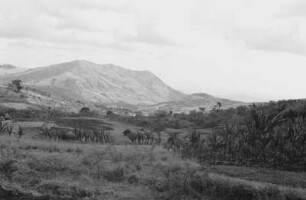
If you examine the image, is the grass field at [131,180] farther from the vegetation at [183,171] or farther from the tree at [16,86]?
the tree at [16,86]

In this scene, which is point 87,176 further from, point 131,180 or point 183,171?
point 183,171

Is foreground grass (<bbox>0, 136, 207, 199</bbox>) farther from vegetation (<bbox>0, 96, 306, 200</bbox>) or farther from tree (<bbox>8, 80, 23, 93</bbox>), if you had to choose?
tree (<bbox>8, 80, 23, 93</bbox>)

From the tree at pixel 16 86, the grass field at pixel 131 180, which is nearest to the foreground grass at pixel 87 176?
the grass field at pixel 131 180

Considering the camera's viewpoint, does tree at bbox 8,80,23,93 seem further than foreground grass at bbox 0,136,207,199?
Yes

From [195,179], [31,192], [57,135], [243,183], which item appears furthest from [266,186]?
[57,135]

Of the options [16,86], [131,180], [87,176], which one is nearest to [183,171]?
[131,180]

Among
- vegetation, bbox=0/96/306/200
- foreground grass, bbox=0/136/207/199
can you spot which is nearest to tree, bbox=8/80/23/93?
vegetation, bbox=0/96/306/200

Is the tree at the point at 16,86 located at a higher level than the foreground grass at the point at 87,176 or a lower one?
higher

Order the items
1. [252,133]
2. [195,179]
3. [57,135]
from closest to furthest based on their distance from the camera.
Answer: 1. [195,179]
2. [252,133]
3. [57,135]

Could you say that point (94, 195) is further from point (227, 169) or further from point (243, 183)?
point (227, 169)

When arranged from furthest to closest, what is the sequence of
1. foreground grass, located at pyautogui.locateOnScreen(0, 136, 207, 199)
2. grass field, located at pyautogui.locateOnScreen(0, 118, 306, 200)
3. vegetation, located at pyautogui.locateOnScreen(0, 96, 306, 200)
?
foreground grass, located at pyautogui.locateOnScreen(0, 136, 207, 199), vegetation, located at pyautogui.locateOnScreen(0, 96, 306, 200), grass field, located at pyautogui.locateOnScreen(0, 118, 306, 200)

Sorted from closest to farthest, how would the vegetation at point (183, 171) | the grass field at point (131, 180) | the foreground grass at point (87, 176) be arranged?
the grass field at point (131, 180) < the vegetation at point (183, 171) < the foreground grass at point (87, 176)
